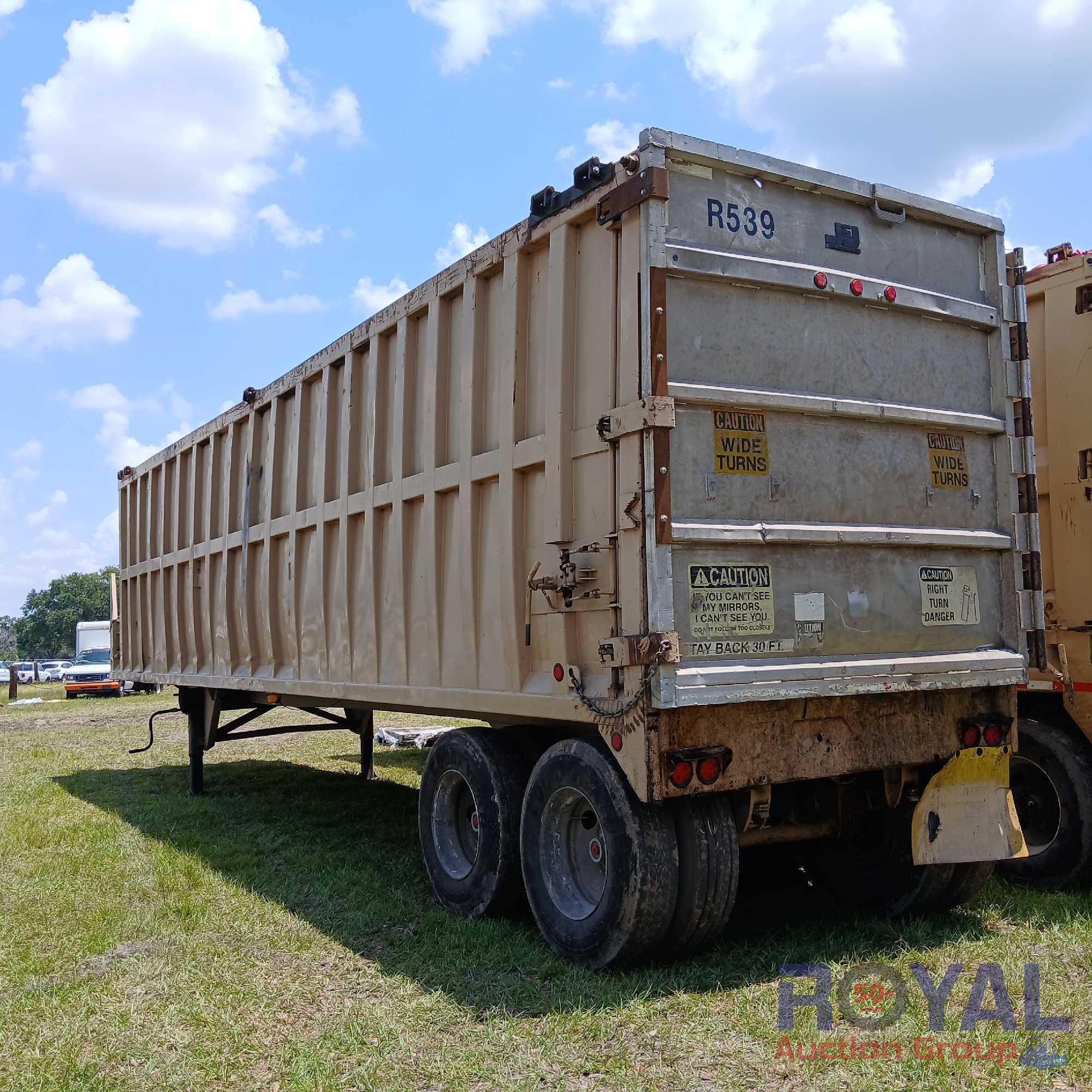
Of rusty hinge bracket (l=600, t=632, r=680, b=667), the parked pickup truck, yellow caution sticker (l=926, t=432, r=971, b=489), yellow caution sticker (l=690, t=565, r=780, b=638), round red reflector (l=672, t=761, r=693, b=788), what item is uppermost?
yellow caution sticker (l=926, t=432, r=971, b=489)

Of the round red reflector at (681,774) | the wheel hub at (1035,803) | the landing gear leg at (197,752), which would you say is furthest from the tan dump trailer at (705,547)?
the landing gear leg at (197,752)

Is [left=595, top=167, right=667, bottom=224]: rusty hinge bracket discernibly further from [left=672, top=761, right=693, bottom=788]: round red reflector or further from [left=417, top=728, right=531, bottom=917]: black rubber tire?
[left=417, top=728, right=531, bottom=917]: black rubber tire

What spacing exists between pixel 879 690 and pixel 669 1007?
5.44 ft

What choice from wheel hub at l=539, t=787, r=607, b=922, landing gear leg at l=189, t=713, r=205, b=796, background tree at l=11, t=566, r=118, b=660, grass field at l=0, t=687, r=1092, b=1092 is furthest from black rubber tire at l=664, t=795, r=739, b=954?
background tree at l=11, t=566, r=118, b=660

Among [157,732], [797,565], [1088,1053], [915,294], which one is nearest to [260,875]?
[797,565]

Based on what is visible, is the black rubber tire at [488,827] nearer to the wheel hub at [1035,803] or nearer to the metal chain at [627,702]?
the metal chain at [627,702]

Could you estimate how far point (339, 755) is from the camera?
42.2 ft

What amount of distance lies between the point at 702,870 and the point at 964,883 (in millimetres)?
1654

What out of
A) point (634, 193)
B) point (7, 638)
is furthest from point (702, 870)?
point (7, 638)

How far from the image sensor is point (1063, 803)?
225 inches

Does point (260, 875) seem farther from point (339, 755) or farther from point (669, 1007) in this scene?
point (339, 755)

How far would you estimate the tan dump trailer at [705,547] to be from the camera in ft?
14.3

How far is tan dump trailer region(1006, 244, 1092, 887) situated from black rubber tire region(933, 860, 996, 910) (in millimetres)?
744

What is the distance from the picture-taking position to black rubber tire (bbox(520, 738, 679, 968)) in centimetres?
426
